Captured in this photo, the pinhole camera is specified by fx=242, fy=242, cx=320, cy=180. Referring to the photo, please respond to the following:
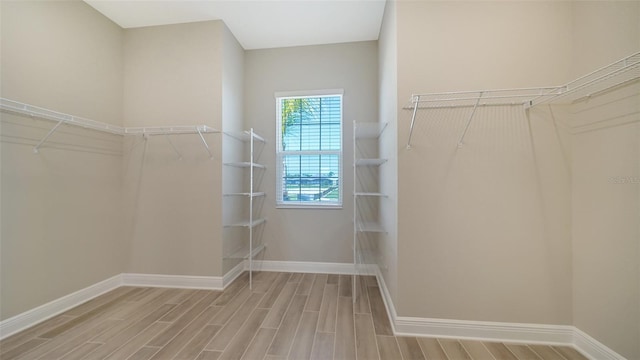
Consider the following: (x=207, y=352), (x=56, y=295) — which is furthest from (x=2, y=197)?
(x=207, y=352)

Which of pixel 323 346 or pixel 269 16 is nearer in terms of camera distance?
pixel 323 346

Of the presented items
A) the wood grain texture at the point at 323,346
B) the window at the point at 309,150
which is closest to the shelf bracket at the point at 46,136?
the window at the point at 309,150

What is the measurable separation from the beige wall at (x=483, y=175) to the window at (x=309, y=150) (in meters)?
1.35

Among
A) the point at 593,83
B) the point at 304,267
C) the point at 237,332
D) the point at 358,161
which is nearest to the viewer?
the point at 593,83

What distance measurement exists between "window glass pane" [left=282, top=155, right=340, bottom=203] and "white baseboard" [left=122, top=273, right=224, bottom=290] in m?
1.22

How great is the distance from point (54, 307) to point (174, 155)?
160cm

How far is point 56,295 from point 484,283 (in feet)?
11.3

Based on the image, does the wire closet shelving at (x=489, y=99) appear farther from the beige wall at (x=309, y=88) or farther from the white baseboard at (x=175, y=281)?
the white baseboard at (x=175, y=281)

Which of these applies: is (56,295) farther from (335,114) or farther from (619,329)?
(619,329)

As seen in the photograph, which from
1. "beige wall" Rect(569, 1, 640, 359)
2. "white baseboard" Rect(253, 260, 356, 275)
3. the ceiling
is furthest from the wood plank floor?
the ceiling

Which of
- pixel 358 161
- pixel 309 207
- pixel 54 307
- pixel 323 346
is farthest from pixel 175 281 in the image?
pixel 358 161

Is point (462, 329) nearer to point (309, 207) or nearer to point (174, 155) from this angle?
point (309, 207)

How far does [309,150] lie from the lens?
3139mm

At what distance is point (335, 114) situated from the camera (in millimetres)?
3088
